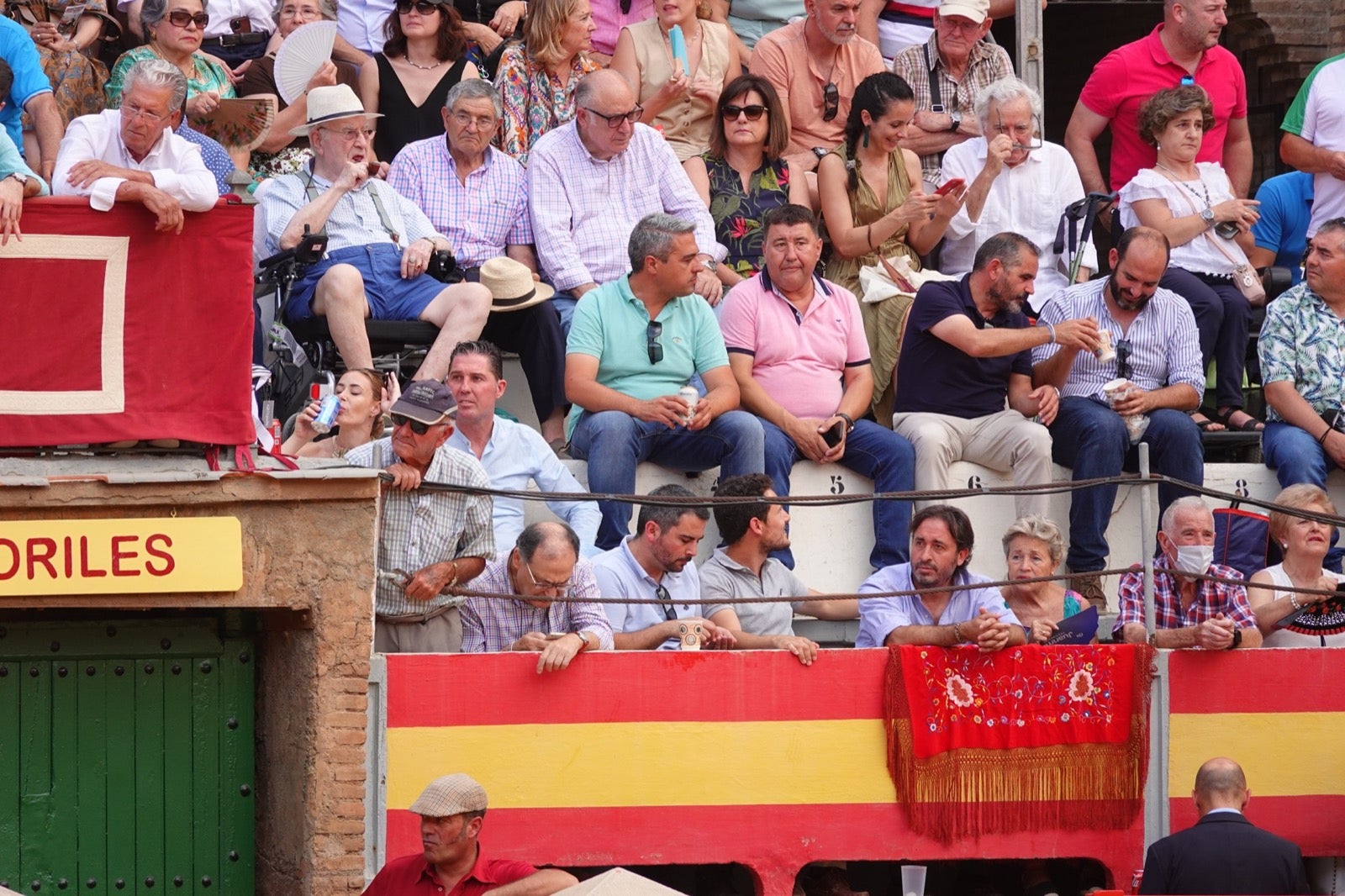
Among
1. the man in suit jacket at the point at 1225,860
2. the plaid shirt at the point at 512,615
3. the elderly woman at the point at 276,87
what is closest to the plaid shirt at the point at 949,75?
the elderly woman at the point at 276,87

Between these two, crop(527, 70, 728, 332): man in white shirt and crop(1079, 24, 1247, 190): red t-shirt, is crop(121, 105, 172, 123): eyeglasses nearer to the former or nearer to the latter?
crop(527, 70, 728, 332): man in white shirt

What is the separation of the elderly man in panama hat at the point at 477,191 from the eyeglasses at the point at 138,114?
2.21 meters

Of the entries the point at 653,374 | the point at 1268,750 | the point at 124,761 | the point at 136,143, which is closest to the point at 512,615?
the point at 124,761

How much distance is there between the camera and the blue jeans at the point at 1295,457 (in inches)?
375

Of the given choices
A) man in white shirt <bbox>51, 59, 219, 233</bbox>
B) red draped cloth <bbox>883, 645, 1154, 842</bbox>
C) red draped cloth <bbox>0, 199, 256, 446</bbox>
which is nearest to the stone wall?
red draped cloth <bbox>0, 199, 256, 446</bbox>

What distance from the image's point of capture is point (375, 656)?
7.39 m

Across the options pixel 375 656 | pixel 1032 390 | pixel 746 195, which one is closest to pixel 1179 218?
pixel 1032 390

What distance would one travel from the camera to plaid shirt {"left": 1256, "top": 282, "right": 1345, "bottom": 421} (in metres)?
9.72

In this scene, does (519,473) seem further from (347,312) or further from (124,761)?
(124,761)

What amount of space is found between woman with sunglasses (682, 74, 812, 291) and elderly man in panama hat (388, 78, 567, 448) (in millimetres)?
985

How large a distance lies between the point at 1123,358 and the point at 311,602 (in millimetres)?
4286

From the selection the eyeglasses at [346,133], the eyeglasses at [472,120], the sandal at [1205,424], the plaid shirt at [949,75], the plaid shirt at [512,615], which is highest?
the plaid shirt at [949,75]

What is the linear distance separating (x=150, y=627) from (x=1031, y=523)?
3.47m

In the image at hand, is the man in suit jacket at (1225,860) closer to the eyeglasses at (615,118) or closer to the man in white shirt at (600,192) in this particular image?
the man in white shirt at (600,192)
